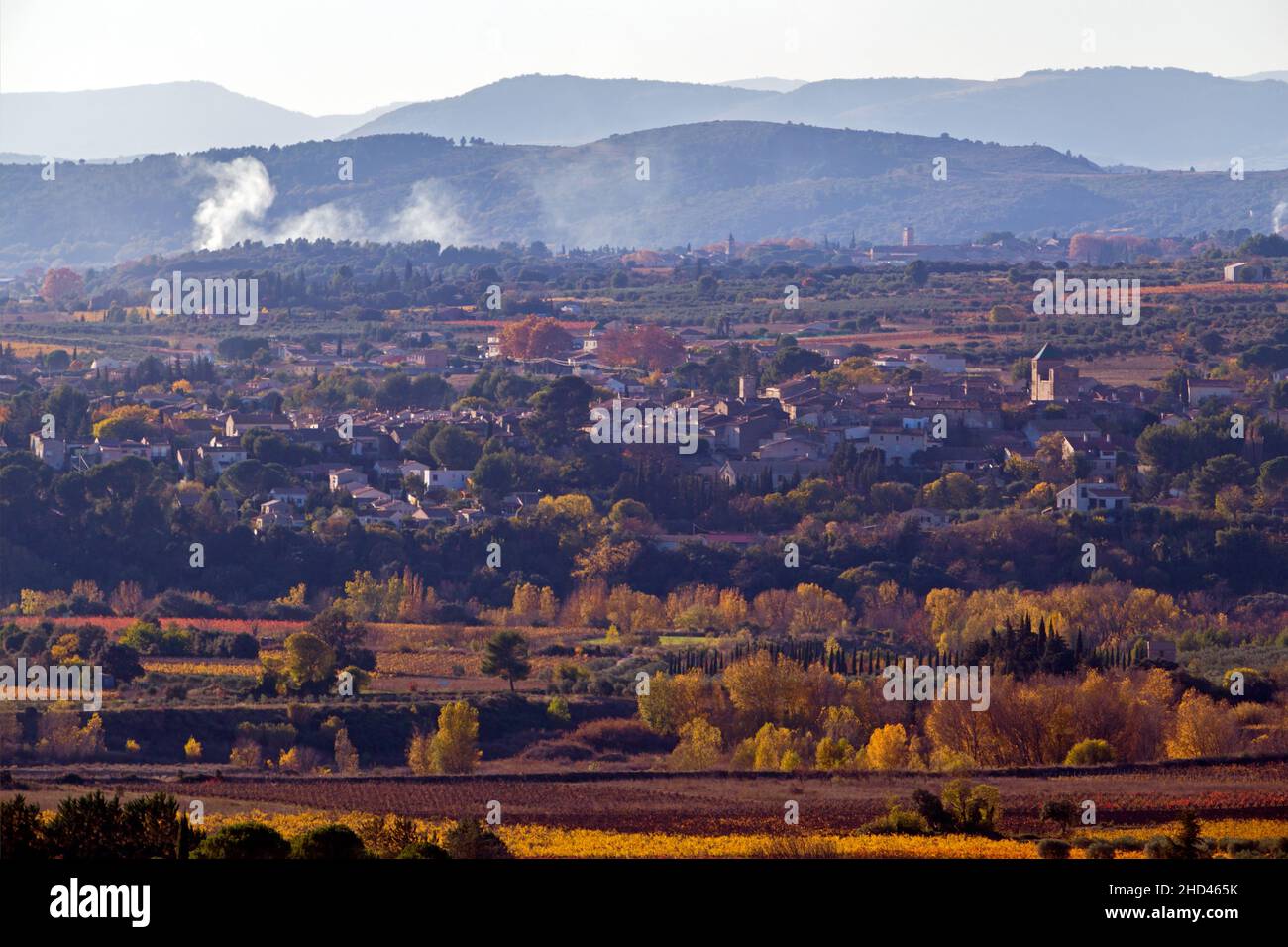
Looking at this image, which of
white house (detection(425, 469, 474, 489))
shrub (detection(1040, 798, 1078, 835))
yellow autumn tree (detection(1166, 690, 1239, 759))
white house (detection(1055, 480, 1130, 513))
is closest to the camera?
shrub (detection(1040, 798, 1078, 835))

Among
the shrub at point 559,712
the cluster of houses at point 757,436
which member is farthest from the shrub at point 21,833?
the cluster of houses at point 757,436
